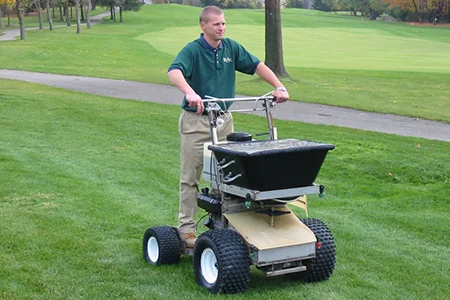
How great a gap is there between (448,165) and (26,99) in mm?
10749

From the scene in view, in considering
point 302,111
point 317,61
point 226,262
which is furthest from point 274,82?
point 317,61

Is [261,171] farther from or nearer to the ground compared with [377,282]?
farther from the ground

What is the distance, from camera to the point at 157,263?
5.74 metres

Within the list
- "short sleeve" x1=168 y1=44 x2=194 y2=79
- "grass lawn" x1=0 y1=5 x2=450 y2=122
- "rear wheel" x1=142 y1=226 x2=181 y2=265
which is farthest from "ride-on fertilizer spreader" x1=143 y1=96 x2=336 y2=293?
"grass lawn" x1=0 y1=5 x2=450 y2=122

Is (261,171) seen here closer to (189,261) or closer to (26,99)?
(189,261)

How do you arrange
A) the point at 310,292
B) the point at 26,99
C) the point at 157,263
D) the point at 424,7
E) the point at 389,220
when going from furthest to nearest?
the point at 424,7 < the point at 26,99 < the point at 389,220 < the point at 157,263 < the point at 310,292

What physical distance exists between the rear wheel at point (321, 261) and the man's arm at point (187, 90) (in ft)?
4.05

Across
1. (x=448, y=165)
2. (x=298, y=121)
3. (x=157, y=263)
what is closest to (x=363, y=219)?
(x=157, y=263)

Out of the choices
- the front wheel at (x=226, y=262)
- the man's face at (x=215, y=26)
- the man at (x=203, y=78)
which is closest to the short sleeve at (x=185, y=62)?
the man at (x=203, y=78)

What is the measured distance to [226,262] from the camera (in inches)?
192

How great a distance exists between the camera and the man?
17.8ft

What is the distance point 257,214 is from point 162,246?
0.88 meters

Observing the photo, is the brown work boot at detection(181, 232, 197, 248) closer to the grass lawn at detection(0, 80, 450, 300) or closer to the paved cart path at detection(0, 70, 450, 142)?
the grass lawn at detection(0, 80, 450, 300)

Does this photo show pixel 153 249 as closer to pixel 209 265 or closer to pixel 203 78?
pixel 209 265
